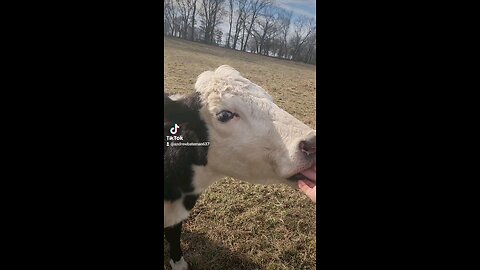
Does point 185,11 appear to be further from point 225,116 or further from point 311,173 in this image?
point 311,173

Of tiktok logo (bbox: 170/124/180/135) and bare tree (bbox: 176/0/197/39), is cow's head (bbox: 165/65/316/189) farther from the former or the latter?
bare tree (bbox: 176/0/197/39)

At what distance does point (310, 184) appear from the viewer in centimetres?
166

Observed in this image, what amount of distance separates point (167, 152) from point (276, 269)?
28.6 inches

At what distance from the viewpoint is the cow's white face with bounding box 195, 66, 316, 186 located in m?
1.53

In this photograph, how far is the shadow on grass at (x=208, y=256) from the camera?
172 cm

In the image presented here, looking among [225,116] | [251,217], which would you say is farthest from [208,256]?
[225,116]

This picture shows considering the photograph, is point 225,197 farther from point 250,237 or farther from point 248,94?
point 248,94

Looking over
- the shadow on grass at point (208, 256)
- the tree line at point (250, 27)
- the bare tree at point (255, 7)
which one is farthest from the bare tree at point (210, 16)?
the shadow on grass at point (208, 256)

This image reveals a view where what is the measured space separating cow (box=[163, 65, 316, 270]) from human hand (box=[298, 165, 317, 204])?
0.01 m

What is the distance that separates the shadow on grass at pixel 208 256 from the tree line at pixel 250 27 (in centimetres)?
94

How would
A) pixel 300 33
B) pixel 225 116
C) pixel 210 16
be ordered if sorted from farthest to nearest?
pixel 300 33
pixel 210 16
pixel 225 116

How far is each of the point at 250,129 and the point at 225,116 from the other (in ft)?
0.38

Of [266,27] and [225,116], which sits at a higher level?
[266,27]
